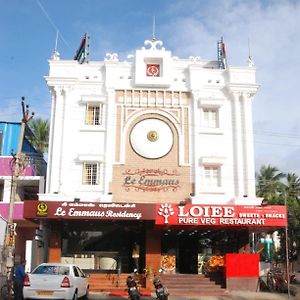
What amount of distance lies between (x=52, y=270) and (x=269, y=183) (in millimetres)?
37526

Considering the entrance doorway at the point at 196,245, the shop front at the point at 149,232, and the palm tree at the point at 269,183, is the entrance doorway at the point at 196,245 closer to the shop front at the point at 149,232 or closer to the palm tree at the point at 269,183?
the shop front at the point at 149,232

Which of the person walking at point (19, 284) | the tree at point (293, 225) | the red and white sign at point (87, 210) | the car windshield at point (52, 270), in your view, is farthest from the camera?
the tree at point (293, 225)

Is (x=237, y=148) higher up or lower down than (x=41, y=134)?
lower down

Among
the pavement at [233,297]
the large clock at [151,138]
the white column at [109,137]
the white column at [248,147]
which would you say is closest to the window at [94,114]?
the white column at [109,137]

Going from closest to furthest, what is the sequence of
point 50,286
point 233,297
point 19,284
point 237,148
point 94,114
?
point 50,286, point 19,284, point 233,297, point 237,148, point 94,114

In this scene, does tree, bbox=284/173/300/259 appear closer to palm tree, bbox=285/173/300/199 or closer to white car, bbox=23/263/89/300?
palm tree, bbox=285/173/300/199

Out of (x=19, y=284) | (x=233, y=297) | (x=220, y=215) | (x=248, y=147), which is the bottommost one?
(x=233, y=297)

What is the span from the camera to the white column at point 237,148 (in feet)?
84.3

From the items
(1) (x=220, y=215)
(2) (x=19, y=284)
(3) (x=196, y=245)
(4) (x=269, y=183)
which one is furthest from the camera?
(4) (x=269, y=183)

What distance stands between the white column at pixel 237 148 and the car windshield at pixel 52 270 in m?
11.7

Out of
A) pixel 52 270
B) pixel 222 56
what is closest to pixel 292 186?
pixel 222 56

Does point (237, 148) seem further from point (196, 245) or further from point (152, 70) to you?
point (152, 70)

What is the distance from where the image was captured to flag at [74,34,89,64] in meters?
29.6

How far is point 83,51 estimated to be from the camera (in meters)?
29.8
